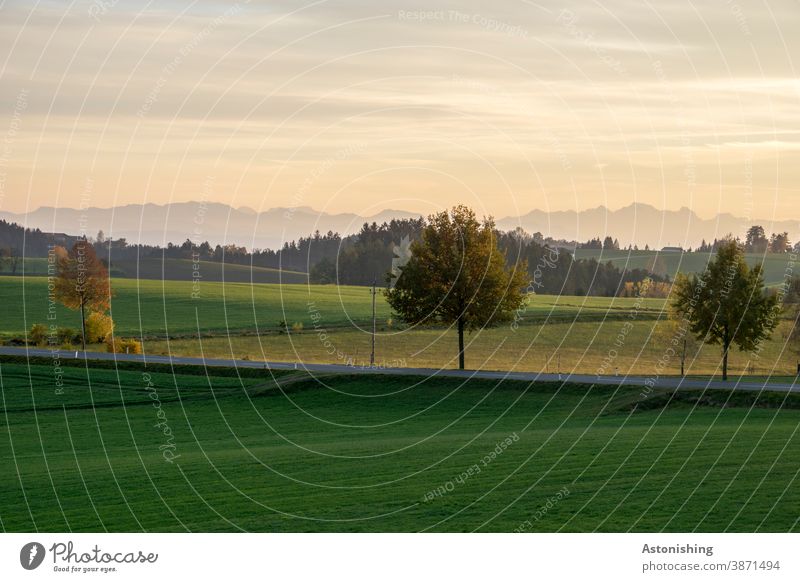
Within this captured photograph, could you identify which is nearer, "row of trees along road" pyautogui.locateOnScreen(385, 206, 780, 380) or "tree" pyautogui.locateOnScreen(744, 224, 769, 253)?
"row of trees along road" pyautogui.locateOnScreen(385, 206, 780, 380)

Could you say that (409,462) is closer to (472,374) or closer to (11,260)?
(472,374)

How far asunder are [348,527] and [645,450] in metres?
11.3

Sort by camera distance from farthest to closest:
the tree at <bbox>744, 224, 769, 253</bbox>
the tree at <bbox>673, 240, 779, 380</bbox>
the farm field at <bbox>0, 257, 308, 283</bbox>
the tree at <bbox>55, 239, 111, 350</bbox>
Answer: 1. the farm field at <bbox>0, 257, 308, 283</bbox>
2. the tree at <bbox>744, 224, 769, 253</bbox>
3. the tree at <bbox>55, 239, 111, 350</bbox>
4. the tree at <bbox>673, 240, 779, 380</bbox>

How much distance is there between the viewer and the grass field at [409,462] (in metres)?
22.5

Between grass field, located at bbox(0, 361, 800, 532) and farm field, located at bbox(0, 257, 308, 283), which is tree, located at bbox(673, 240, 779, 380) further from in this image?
farm field, located at bbox(0, 257, 308, 283)

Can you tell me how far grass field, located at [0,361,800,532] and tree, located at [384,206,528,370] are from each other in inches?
407

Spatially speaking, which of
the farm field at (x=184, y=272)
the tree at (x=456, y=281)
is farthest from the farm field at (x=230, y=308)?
the tree at (x=456, y=281)

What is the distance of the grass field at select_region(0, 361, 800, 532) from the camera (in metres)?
22.5

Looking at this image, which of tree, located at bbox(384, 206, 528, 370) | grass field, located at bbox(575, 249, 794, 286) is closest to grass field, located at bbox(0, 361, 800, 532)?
tree, located at bbox(384, 206, 528, 370)

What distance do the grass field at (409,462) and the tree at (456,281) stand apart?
10.3 metres

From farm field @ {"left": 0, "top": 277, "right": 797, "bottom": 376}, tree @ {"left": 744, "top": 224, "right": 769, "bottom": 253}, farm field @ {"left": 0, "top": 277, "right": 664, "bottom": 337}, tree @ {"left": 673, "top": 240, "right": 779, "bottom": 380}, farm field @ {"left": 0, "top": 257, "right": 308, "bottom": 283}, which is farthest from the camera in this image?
farm field @ {"left": 0, "top": 257, "right": 308, "bottom": 283}

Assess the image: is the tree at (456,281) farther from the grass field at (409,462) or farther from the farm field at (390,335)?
the grass field at (409,462)
